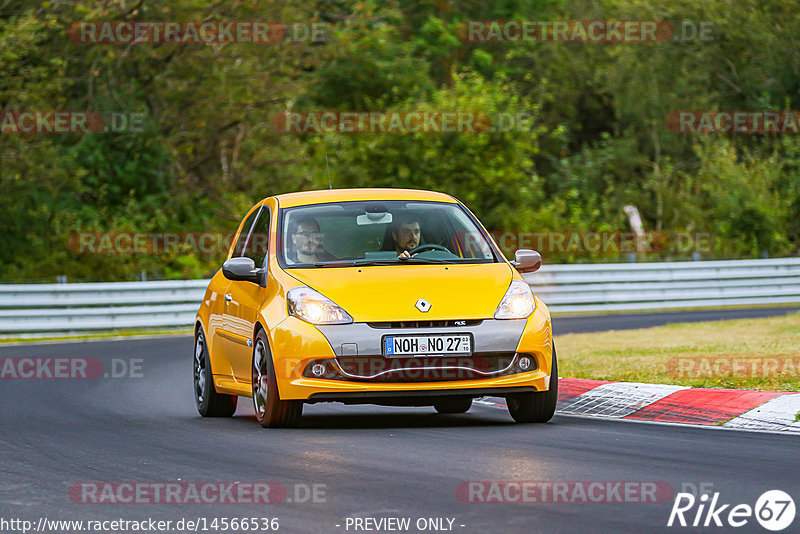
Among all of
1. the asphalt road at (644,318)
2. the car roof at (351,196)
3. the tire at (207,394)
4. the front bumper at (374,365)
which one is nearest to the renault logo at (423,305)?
the front bumper at (374,365)

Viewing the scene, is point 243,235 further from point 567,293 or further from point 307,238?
point 567,293

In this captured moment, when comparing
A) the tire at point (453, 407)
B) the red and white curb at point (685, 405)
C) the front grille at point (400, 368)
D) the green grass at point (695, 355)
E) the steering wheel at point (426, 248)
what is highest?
the steering wheel at point (426, 248)

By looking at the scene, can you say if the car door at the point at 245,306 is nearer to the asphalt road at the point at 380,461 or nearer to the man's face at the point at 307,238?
the man's face at the point at 307,238

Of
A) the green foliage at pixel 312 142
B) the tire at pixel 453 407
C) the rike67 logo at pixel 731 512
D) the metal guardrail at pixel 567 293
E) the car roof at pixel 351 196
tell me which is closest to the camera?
the rike67 logo at pixel 731 512

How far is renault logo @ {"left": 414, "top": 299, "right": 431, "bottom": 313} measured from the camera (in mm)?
9453

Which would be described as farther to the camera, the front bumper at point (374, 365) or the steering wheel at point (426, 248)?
the steering wheel at point (426, 248)

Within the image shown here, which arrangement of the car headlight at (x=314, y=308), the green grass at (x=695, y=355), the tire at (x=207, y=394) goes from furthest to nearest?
the green grass at (x=695, y=355), the tire at (x=207, y=394), the car headlight at (x=314, y=308)

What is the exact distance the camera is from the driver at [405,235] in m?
10.6

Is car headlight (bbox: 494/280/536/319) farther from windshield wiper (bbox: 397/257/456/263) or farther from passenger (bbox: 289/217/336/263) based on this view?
passenger (bbox: 289/217/336/263)

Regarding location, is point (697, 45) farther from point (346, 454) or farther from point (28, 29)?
point (346, 454)

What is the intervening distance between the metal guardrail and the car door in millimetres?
13601

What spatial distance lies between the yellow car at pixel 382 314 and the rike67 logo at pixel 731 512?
9.91 feet

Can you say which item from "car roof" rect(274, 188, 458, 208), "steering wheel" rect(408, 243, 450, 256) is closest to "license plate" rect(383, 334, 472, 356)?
"steering wheel" rect(408, 243, 450, 256)

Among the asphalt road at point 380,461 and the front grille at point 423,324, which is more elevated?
the front grille at point 423,324
